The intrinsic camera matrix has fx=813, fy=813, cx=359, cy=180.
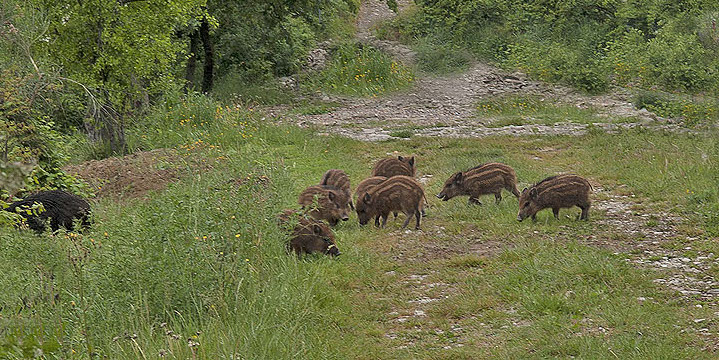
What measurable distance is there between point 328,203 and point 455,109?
38.4 feet

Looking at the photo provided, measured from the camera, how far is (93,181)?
12.7 metres

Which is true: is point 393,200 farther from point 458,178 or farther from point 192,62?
point 192,62

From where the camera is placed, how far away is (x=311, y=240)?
8.87m

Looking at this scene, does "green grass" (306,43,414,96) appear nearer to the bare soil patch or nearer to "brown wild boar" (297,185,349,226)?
the bare soil patch

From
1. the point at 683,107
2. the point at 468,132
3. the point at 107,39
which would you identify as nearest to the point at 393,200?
A: the point at 107,39

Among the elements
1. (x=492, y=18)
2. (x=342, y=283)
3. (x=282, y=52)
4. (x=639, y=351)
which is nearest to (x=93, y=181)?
(x=342, y=283)

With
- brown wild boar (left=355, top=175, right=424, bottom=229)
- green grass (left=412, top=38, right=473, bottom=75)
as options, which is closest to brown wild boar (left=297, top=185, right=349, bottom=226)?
brown wild boar (left=355, top=175, right=424, bottom=229)

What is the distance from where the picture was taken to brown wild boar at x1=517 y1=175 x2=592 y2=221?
10273mm

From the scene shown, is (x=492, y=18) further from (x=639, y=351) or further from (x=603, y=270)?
(x=639, y=351)

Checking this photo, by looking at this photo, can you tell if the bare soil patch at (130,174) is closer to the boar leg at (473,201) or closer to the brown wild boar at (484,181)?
the brown wild boar at (484,181)

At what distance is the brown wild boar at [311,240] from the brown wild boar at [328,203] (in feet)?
3.83

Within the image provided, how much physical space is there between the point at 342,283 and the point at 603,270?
2.56m

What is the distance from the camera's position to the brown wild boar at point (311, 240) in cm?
882

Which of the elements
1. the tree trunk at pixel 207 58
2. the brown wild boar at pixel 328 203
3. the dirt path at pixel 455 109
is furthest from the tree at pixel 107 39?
the tree trunk at pixel 207 58
